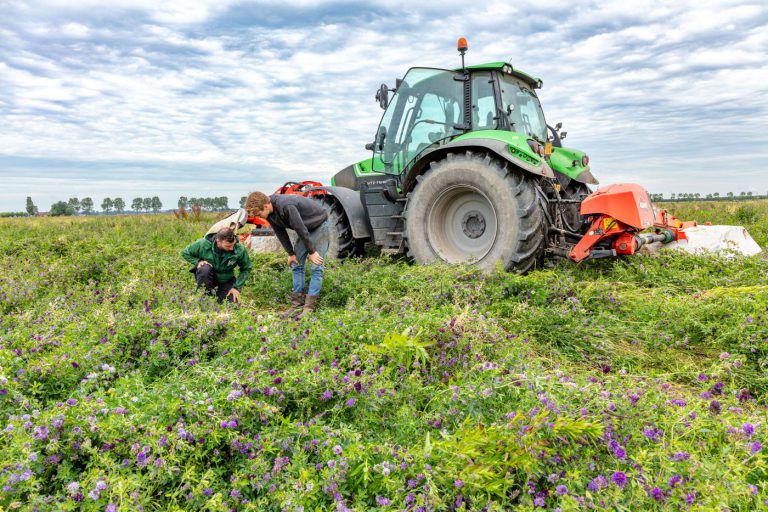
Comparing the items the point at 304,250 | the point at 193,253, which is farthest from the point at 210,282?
the point at 304,250

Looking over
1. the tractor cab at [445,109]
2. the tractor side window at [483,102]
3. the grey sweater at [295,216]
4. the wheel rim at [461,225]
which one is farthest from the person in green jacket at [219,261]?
the tractor side window at [483,102]

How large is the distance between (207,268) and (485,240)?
10.5 ft

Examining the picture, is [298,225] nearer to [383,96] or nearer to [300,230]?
[300,230]

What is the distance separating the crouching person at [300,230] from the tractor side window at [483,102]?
244 cm

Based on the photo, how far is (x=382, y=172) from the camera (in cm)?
683

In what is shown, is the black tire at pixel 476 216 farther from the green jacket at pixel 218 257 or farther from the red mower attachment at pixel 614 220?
the green jacket at pixel 218 257

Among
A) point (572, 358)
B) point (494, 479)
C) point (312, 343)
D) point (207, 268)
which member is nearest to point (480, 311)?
point (572, 358)

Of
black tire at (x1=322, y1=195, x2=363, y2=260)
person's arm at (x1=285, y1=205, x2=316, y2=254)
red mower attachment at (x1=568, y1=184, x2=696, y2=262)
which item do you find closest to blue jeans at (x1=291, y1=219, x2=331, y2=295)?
person's arm at (x1=285, y1=205, x2=316, y2=254)

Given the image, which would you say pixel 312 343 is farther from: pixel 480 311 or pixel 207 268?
pixel 207 268

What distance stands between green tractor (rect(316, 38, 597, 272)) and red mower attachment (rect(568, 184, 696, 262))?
336 mm

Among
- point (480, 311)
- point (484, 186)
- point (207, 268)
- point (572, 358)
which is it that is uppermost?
point (484, 186)

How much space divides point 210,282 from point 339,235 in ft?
7.52

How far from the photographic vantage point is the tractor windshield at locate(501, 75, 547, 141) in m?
6.40

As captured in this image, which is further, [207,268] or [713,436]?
[207,268]
